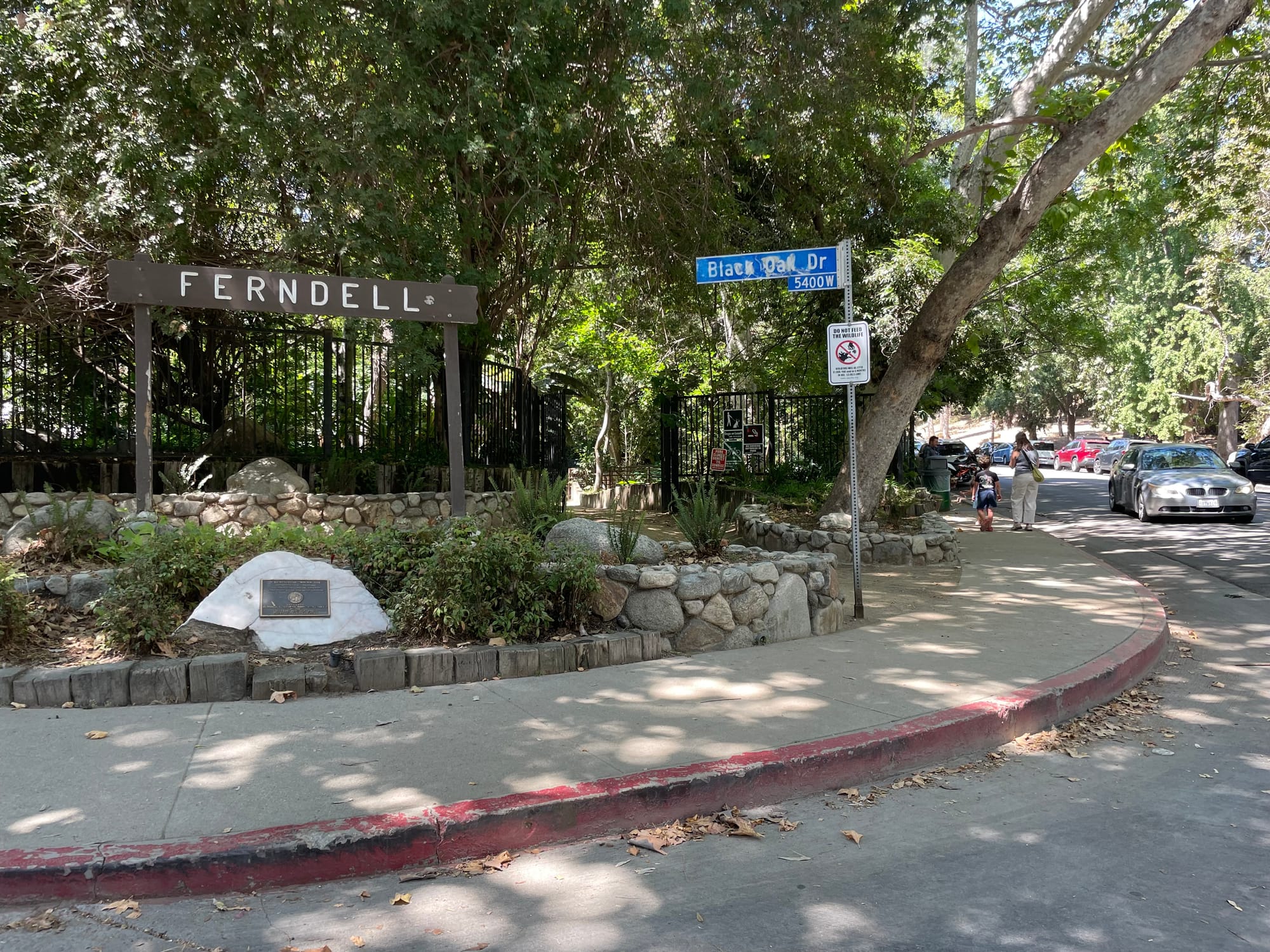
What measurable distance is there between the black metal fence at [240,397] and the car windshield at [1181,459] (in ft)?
45.8

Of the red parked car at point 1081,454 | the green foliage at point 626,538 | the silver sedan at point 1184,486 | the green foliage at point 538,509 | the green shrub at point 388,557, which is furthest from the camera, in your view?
the red parked car at point 1081,454

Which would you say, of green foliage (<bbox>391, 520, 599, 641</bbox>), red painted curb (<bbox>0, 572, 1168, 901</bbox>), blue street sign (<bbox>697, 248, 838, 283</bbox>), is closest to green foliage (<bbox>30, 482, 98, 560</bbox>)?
green foliage (<bbox>391, 520, 599, 641</bbox>)

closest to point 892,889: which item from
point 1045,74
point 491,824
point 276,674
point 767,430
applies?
point 491,824

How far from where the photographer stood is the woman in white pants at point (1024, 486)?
16672 mm

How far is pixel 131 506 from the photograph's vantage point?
32.6 ft

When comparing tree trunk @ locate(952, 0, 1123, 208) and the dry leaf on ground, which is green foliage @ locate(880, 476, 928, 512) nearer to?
tree trunk @ locate(952, 0, 1123, 208)

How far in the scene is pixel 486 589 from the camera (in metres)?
6.36

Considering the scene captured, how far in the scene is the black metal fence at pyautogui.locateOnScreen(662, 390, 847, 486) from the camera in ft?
57.0

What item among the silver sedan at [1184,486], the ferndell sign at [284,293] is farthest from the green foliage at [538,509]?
the silver sedan at [1184,486]

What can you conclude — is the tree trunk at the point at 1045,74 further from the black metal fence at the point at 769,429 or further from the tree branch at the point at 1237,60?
the black metal fence at the point at 769,429

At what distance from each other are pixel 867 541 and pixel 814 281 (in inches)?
209

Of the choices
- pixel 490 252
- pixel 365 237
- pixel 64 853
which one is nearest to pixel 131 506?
pixel 365 237

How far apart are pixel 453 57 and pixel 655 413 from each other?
487 inches

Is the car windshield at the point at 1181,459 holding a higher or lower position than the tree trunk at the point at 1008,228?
lower
